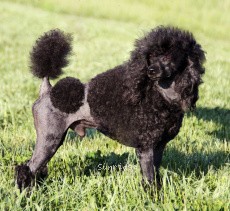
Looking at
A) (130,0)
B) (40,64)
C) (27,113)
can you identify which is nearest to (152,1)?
(130,0)

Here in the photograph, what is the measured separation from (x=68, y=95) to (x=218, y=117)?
162 inches

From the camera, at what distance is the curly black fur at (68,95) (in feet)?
13.0

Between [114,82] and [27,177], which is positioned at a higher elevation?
[114,82]

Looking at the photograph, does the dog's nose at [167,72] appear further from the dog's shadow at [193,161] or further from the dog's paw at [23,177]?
the dog's paw at [23,177]

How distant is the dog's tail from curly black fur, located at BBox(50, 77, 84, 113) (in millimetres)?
185

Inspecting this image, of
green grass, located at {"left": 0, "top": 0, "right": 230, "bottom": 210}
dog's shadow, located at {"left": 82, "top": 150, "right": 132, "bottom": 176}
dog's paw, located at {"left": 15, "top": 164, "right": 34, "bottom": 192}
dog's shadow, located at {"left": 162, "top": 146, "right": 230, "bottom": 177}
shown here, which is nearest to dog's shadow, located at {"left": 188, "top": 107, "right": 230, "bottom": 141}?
green grass, located at {"left": 0, "top": 0, "right": 230, "bottom": 210}

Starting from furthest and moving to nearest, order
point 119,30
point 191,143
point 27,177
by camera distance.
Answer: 1. point 119,30
2. point 191,143
3. point 27,177

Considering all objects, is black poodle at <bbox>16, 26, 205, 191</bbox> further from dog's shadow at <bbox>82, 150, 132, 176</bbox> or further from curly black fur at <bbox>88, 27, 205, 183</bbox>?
dog's shadow at <bbox>82, 150, 132, 176</bbox>

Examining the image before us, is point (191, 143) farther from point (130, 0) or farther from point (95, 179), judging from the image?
point (130, 0)

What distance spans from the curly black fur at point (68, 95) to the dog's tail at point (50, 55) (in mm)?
185

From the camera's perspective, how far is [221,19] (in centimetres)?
2555

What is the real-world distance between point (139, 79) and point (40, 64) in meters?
0.98

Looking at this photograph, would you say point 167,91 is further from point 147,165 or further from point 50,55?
point 50,55

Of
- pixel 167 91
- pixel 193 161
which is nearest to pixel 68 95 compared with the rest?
pixel 167 91
